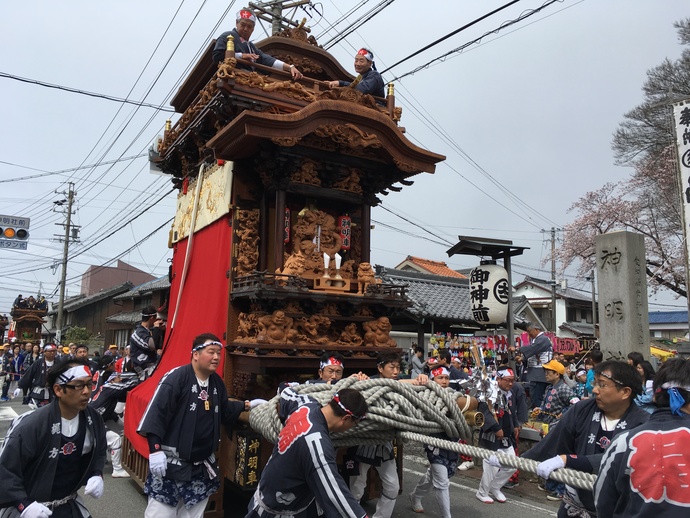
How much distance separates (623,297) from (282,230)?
→ 20.2 ft

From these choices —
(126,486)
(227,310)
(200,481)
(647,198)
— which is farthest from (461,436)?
(647,198)

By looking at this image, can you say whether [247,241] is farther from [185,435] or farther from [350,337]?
[185,435]

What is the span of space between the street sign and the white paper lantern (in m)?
13.6

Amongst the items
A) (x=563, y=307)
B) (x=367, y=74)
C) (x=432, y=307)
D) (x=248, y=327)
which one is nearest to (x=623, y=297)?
(x=367, y=74)

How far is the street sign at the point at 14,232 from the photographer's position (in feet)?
50.7

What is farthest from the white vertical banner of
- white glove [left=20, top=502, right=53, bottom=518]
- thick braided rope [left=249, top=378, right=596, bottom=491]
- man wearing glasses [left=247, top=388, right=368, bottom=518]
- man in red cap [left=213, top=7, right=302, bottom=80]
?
white glove [left=20, top=502, right=53, bottom=518]

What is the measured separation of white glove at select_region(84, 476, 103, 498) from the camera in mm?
3350

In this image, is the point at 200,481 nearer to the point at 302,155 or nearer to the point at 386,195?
the point at 302,155

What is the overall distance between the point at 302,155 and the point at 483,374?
389 centimetres

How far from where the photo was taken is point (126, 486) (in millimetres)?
6820

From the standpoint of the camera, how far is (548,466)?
2820 millimetres

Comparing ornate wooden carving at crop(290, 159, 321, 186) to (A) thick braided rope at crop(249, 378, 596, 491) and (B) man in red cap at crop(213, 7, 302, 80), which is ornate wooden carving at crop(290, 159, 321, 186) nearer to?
(B) man in red cap at crop(213, 7, 302, 80)

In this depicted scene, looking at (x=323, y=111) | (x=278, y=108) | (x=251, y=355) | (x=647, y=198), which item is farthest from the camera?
(x=647, y=198)

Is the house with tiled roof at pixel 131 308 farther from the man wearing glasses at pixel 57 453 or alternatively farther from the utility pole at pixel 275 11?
the man wearing glasses at pixel 57 453
